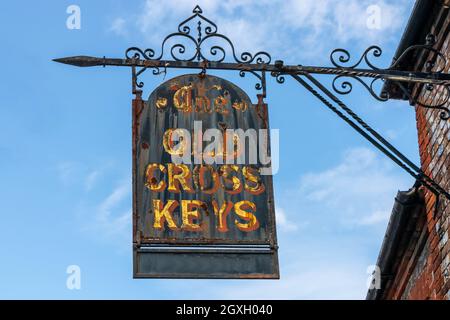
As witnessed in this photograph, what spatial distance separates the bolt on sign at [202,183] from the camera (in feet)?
25.1

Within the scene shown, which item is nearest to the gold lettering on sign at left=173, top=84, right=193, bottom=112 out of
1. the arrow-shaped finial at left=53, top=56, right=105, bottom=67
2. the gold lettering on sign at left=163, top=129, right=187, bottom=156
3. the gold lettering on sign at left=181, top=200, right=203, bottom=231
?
the gold lettering on sign at left=163, top=129, right=187, bottom=156

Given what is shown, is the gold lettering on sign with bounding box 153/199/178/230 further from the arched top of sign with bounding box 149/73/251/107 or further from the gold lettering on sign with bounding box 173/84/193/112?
the arched top of sign with bounding box 149/73/251/107

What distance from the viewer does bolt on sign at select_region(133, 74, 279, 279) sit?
7.65 meters

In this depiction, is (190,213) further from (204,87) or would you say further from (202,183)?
(204,87)

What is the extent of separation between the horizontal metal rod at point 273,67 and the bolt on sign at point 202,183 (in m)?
0.30

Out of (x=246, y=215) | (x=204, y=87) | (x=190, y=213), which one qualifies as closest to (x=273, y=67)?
(x=204, y=87)

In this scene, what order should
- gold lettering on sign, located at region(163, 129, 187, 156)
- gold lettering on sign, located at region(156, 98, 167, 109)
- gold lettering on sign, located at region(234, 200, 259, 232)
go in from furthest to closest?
gold lettering on sign, located at region(156, 98, 167, 109) < gold lettering on sign, located at region(163, 129, 187, 156) < gold lettering on sign, located at region(234, 200, 259, 232)

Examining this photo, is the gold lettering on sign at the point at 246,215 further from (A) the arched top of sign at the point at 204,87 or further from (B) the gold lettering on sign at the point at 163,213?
(A) the arched top of sign at the point at 204,87

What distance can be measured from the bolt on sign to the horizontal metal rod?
295 millimetres

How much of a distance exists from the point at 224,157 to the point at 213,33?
A: 1.05 m

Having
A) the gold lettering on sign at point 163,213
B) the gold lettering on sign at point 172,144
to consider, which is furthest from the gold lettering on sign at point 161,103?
the gold lettering on sign at point 163,213

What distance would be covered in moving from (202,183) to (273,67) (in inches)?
43.2

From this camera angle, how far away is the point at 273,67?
316 inches
